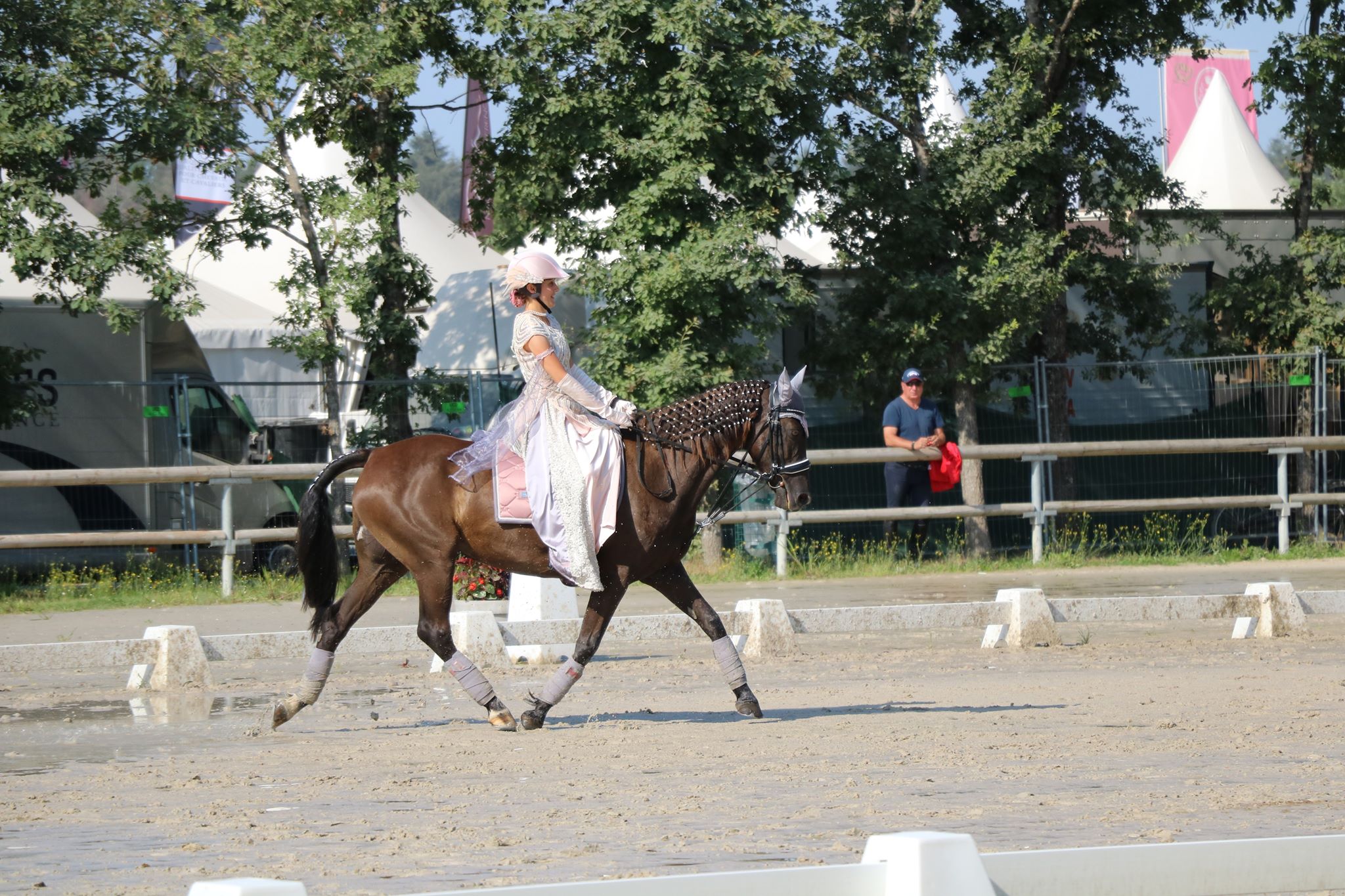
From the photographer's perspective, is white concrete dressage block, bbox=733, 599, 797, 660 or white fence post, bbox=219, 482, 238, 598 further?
A: white fence post, bbox=219, 482, 238, 598

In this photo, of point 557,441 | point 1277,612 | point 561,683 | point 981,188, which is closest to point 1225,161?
point 981,188

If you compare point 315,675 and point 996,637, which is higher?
point 315,675

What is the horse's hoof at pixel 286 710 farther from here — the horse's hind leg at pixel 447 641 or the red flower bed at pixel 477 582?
the red flower bed at pixel 477 582

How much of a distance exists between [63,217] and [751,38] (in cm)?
804

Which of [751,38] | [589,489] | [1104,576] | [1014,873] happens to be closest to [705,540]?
[1104,576]

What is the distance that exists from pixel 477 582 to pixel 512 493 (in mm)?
3843

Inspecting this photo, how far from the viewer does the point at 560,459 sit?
8133 millimetres

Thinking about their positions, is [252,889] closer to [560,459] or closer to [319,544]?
[560,459]

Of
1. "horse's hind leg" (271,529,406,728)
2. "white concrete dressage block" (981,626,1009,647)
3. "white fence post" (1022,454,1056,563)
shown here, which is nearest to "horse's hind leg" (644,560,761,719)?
"horse's hind leg" (271,529,406,728)

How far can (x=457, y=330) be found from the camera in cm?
2259

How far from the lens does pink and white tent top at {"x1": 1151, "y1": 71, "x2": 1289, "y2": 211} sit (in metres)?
26.7

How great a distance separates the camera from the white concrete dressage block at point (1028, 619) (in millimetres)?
11766

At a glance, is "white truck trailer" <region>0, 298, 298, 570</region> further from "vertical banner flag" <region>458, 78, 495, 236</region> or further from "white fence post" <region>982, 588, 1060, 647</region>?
"white fence post" <region>982, 588, 1060, 647</region>

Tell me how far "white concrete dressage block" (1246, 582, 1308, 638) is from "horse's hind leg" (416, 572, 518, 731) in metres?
6.64
